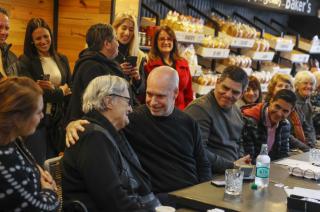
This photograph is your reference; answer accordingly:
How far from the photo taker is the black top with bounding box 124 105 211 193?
3.17 meters

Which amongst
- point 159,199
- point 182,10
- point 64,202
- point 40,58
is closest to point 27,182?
point 64,202

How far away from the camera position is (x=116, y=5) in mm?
4844

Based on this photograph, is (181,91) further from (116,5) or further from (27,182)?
(27,182)

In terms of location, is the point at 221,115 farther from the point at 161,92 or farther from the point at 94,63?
the point at 94,63

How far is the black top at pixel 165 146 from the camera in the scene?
3168 millimetres

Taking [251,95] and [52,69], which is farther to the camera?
[251,95]

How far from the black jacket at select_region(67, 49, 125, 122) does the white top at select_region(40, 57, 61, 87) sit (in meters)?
0.31

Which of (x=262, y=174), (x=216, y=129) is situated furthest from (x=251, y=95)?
(x=262, y=174)

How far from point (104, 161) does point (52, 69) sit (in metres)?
1.79

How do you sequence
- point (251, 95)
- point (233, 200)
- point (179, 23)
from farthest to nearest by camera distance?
point (179, 23)
point (251, 95)
point (233, 200)

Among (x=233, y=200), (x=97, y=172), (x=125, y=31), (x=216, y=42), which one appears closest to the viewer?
(x=97, y=172)

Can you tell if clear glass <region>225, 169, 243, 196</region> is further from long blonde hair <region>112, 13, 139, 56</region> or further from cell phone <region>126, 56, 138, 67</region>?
long blonde hair <region>112, 13, 139, 56</region>

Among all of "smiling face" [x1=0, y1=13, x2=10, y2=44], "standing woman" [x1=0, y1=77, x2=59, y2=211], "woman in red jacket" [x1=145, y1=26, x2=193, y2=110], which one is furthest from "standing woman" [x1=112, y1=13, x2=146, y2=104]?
"standing woman" [x1=0, y1=77, x2=59, y2=211]

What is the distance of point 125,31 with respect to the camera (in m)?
4.30
